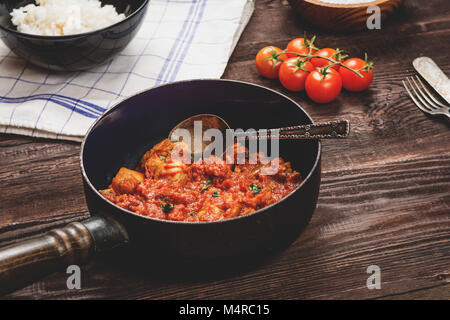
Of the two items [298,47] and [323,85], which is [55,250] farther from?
[298,47]

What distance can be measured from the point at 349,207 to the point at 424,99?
0.59m

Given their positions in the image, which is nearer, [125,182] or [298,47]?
[125,182]

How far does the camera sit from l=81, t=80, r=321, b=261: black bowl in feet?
3.22

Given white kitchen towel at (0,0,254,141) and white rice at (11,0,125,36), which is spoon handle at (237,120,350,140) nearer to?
white kitchen towel at (0,0,254,141)

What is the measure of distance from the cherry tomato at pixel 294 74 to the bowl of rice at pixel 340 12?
307 millimetres

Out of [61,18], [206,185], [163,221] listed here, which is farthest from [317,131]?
[61,18]

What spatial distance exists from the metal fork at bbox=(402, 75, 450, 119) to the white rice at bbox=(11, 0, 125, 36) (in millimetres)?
1091

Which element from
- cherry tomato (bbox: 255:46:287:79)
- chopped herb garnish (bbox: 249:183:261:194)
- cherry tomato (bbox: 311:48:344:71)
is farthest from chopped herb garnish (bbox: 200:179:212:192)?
cherry tomato (bbox: 311:48:344:71)

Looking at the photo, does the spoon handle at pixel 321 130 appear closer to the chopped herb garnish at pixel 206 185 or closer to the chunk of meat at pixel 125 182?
the chopped herb garnish at pixel 206 185

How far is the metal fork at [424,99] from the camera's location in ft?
5.38

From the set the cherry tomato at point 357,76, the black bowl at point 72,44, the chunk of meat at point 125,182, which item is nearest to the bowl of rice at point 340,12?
the cherry tomato at point 357,76

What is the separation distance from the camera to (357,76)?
1.73 metres

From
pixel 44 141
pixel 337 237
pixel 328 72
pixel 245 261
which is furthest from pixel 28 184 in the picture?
pixel 328 72
